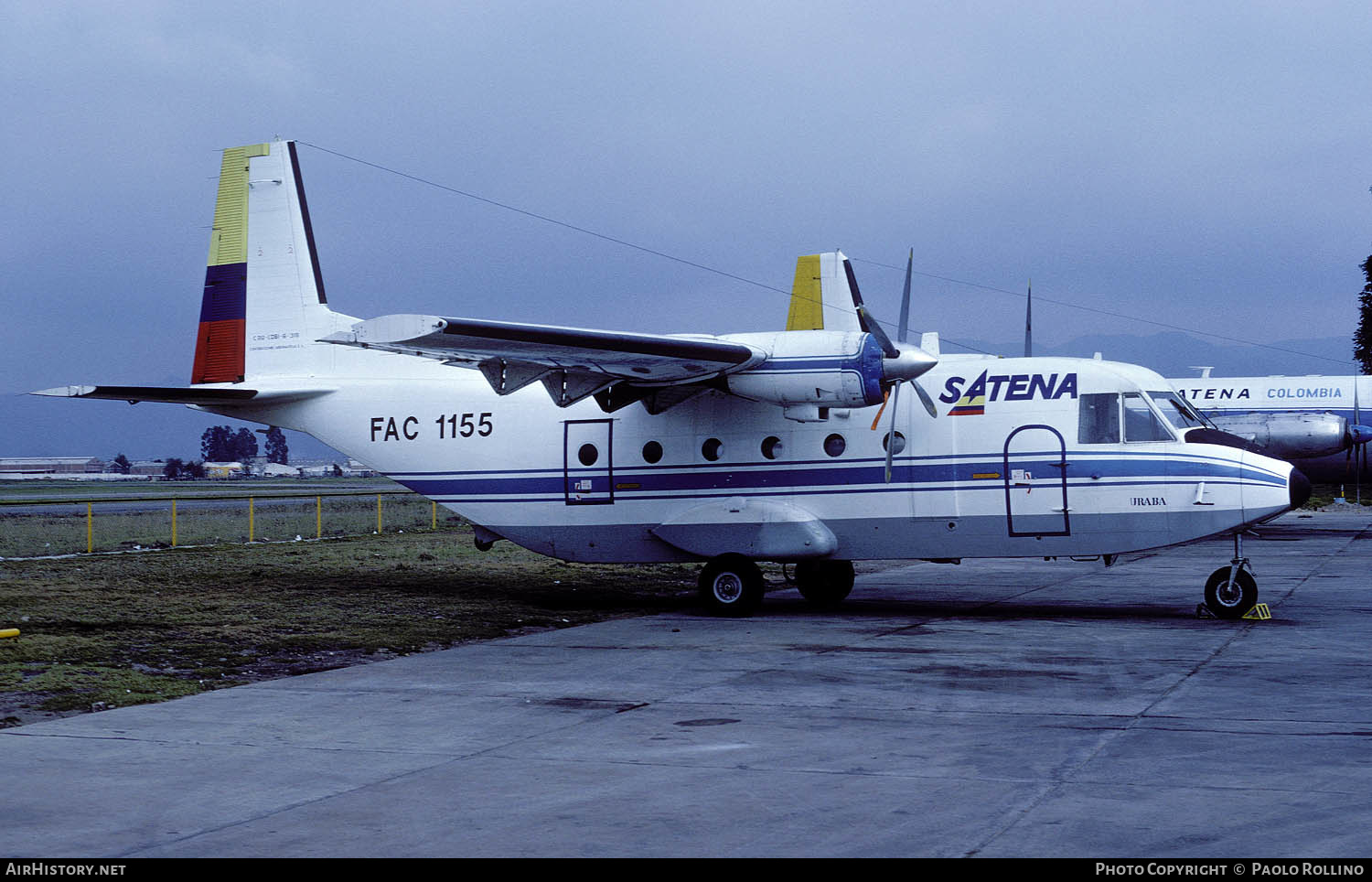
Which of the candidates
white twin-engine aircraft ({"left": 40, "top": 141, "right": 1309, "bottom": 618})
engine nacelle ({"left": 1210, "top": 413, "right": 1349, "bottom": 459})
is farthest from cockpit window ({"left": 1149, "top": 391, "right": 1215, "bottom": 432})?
engine nacelle ({"left": 1210, "top": 413, "right": 1349, "bottom": 459})

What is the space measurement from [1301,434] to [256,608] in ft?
85.3

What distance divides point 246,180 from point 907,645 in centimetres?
1327

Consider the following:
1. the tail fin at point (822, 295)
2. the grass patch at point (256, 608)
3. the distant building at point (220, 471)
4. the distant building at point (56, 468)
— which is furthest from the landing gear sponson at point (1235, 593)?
the distant building at point (56, 468)

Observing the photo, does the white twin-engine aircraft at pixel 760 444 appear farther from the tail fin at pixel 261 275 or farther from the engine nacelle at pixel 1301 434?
the engine nacelle at pixel 1301 434

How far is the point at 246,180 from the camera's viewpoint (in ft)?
67.7

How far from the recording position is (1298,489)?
15.4 metres

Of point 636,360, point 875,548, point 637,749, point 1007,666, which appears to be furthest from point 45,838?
point 875,548

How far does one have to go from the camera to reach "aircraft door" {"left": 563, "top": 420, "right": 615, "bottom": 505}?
1803cm

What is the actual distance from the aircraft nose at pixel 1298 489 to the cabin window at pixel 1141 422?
1502mm

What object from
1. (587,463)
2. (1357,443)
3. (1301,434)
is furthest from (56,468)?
(587,463)

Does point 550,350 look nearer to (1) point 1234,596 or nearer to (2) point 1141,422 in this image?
(2) point 1141,422

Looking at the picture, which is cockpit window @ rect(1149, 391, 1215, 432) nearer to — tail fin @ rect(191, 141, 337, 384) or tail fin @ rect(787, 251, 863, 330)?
tail fin @ rect(787, 251, 863, 330)

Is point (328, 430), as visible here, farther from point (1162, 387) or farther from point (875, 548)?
point (1162, 387)

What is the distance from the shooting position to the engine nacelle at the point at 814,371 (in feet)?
51.5
